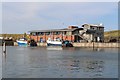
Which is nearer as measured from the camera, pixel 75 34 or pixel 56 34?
pixel 75 34

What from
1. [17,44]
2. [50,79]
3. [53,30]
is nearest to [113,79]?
[50,79]

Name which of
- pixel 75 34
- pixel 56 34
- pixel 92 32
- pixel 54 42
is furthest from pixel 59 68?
pixel 56 34

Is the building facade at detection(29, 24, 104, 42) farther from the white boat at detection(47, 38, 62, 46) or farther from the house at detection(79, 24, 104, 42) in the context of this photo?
the white boat at detection(47, 38, 62, 46)

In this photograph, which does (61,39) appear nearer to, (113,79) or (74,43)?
(74,43)

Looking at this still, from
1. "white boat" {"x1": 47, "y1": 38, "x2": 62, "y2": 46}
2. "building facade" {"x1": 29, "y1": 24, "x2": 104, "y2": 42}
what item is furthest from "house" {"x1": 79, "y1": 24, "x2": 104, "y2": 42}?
"white boat" {"x1": 47, "y1": 38, "x2": 62, "y2": 46}

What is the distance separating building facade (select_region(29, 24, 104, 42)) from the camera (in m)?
106

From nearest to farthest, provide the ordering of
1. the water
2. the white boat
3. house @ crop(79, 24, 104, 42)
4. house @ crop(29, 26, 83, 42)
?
the water
the white boat
house @ crop(29, 26, 83, 42)
house @ crop(79, 24, 104, 42)

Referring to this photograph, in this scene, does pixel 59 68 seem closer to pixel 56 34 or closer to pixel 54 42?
pixel 54 42

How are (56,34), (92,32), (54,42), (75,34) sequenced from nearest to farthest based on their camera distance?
(54,42), (75,34), (92,32), (56,34)

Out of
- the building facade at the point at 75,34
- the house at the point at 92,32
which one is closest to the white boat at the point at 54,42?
the building facade at the point at 75,34

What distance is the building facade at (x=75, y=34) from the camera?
10625cm

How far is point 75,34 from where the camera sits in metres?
106

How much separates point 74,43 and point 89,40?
21.8 feet

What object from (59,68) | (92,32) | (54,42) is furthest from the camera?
(92,32)
